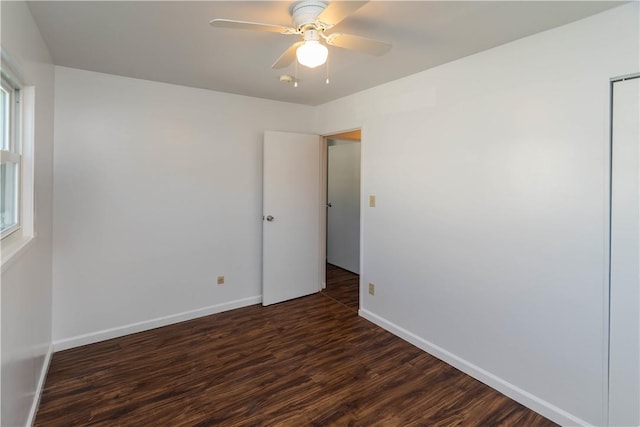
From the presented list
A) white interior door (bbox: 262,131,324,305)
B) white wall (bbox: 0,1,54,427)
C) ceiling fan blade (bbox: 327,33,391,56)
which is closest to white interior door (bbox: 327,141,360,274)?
white interior door (bbox: 262,131,324,305)

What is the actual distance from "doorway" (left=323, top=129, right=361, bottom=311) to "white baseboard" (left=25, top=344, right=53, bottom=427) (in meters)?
3.04

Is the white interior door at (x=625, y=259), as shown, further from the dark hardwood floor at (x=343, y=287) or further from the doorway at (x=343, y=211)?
the doorway at (x=343, y=211)

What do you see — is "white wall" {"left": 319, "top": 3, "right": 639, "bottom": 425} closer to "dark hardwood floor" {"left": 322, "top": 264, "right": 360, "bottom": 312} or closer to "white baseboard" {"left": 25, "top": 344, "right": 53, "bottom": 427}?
"dark hardwood floor" {"left": 322, "top": 264, "right": 360, "bottom": 312}

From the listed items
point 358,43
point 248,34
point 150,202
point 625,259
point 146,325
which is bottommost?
point 146,325

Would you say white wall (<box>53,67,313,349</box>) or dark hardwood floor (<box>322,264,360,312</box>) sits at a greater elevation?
white wall (<box>53,67,313,349</box>)

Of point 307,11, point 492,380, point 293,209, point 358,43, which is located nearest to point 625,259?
point 492,380

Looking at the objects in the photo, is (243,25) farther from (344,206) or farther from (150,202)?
(344,206)

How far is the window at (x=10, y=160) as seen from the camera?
1.66m

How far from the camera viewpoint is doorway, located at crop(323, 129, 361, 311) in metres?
4.89

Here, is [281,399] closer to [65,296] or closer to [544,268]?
[544,268]

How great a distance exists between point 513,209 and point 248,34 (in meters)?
→ 2.07

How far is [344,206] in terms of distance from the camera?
5.20 m

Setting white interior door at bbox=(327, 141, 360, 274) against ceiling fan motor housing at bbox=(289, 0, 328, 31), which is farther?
white interior door at bbox=(327, 141, 360, 274)

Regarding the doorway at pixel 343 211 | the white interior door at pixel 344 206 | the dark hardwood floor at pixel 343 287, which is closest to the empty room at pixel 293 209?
the dark hardwood floor at pixel 343 287
